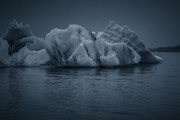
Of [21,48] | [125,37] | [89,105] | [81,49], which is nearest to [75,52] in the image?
[81,49]

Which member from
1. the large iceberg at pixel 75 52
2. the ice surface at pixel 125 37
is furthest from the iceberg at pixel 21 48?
the ice surface at pixel 125 37

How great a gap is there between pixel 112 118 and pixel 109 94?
19.5ft

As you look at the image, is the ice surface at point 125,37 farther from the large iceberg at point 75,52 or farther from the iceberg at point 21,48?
the iceberg at point 21,48

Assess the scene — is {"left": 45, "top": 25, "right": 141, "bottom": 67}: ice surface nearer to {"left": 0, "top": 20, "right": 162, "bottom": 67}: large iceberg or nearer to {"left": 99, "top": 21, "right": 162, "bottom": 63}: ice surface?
{"left": 0, "top": 20, "right": 162, "bottom": 67}: large iceberg

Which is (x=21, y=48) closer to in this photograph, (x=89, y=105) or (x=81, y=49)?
(x=81, y=49)

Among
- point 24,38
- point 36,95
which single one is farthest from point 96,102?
point 24,38

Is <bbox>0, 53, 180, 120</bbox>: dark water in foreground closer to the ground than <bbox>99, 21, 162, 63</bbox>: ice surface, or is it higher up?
closer to the ground

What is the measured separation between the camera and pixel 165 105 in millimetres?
13922

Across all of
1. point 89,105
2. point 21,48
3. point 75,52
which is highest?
point 21,48

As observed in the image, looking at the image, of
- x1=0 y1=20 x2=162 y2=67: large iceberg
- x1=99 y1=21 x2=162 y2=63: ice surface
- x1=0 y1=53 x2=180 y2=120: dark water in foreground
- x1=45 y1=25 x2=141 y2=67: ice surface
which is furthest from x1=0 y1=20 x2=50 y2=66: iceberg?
x1=0 y1=53 x2=180 y2=120: dark water in foreground

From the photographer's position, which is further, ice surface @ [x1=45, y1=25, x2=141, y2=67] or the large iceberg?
the large iceberg

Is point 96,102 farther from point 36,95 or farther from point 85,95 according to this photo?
point 36,95

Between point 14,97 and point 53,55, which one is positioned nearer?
point 14,97

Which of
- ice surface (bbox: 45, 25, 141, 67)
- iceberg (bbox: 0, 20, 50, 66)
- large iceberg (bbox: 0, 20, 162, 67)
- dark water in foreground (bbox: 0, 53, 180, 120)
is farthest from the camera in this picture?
iceberg (bbox: 0, 20, 50, 66)
